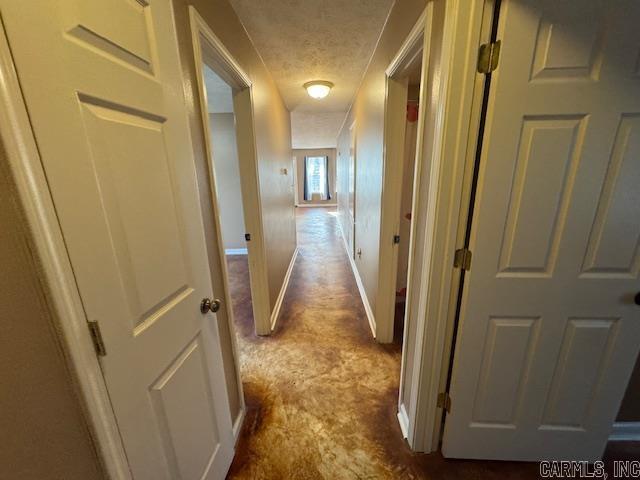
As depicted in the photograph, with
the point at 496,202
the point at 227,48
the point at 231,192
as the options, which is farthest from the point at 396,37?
the point at 231,192

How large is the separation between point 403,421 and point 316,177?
9766 mm

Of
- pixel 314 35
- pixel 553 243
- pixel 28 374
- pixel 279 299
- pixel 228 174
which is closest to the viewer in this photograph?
pixel 28 374

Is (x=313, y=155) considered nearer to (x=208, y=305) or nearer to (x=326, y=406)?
(x=326, y=406)

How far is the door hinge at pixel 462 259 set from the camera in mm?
1079

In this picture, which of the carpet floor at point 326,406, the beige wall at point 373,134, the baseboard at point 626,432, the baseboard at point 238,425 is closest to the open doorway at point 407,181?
the beige wall at point 373,134

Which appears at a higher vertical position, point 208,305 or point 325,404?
point 208,305

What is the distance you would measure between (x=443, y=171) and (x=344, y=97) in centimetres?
294

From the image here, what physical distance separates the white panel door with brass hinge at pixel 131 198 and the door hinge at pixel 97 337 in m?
0.01

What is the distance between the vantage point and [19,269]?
495mm

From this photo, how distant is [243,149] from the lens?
6.34ft

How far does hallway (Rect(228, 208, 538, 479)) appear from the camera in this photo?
1.31 m

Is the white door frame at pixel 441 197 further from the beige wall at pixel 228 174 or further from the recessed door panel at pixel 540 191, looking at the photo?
the beige wall at pixel 228 174

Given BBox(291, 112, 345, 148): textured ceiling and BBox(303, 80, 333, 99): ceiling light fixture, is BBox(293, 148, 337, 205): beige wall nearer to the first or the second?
BBox(291, 112, 345, 148): textured ceiling

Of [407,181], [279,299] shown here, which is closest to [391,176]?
[407,181]
